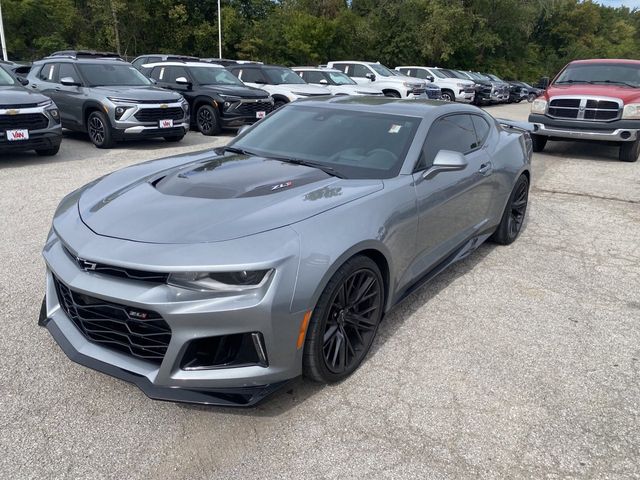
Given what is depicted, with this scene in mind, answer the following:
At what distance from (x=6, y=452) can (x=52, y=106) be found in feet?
24.4

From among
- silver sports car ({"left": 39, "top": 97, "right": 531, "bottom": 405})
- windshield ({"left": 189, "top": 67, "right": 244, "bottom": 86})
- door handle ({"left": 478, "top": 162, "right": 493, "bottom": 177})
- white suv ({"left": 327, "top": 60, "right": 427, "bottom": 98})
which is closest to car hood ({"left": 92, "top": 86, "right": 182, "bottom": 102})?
windshield ({"left": 189, "top": 67, "right": 244, "bottom": 86})

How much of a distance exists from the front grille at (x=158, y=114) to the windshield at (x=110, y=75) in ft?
3.86

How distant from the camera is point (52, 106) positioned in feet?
27.6

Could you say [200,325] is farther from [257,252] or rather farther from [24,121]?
[24,121]

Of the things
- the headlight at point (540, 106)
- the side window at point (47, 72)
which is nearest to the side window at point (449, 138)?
the headlight at point (540, 106)

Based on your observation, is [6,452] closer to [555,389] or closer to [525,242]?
[555,389]

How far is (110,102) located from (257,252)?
27.9ft

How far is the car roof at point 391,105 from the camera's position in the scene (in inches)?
155

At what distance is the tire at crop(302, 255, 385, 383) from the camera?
258 cm

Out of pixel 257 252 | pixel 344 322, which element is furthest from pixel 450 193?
pixel 257 252

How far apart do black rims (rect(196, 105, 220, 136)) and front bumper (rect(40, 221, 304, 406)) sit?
31.8 ft

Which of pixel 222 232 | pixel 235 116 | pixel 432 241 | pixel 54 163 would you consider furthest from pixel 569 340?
pixel 235 116

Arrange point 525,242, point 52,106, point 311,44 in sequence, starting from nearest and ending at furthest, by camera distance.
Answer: point 525,242 < point 52,106 < point 311,44

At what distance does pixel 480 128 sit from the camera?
4723 millimetres
